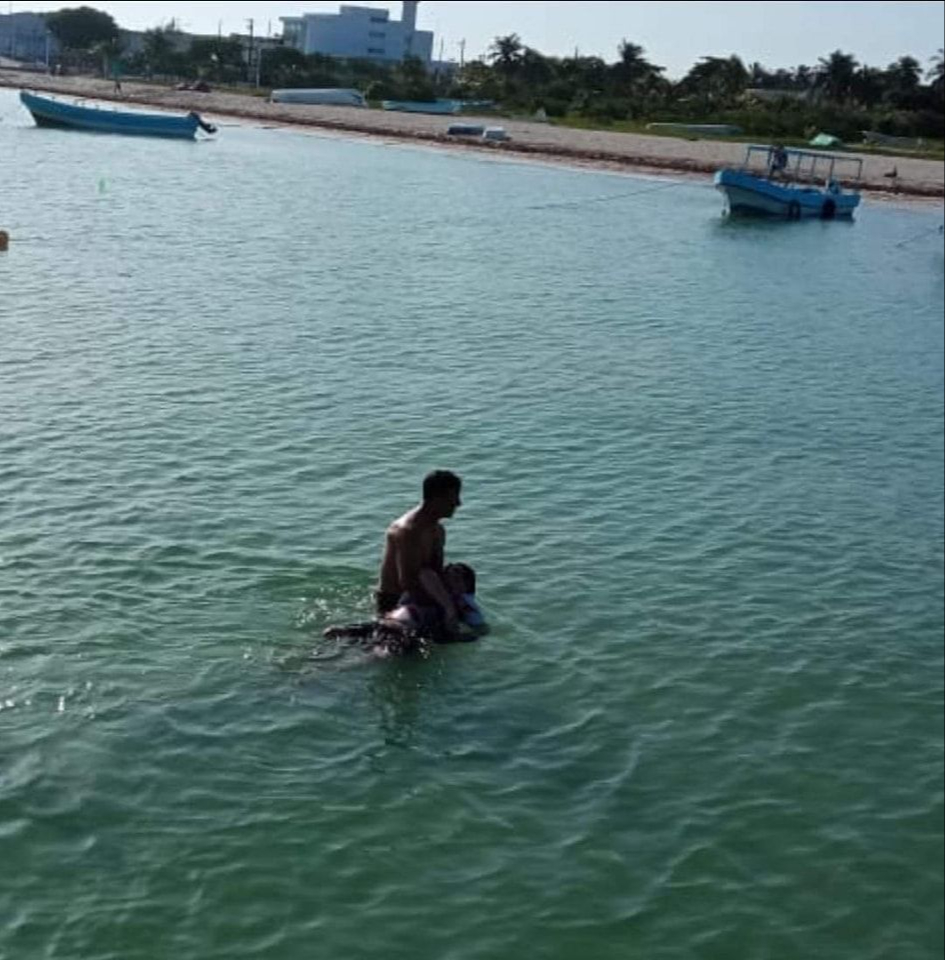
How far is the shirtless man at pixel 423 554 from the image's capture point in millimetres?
12195

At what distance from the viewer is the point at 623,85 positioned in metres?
140

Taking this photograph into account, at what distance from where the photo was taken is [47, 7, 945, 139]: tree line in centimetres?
11775

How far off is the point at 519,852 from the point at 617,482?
34.0ft

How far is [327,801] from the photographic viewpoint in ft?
35.1

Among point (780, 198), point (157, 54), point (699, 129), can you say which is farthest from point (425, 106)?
point (780, 198)

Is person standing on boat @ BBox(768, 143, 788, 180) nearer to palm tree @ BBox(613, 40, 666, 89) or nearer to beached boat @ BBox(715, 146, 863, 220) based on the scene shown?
beached boat @ BBox(715, 146, 863, 220)

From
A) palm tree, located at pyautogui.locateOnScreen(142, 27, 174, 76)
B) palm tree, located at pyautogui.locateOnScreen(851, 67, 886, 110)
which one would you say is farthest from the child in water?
palm tree, located at pyautogui.locateOnScreen(142, 27, 174, 76)

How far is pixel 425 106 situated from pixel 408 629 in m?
124

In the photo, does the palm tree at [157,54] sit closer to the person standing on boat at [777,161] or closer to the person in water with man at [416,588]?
the person standing on boat at [777,161]

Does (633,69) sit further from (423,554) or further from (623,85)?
(423,554)

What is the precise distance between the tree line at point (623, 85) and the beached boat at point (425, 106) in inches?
137

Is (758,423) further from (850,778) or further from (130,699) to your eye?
(130,699)

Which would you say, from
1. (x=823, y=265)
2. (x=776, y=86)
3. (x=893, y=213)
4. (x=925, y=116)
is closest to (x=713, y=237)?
(x=823, y=265)

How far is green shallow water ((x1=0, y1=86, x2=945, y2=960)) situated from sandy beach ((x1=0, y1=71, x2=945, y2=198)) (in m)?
56.6
